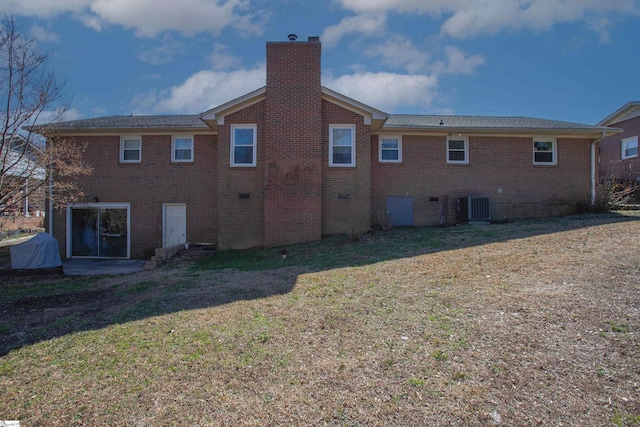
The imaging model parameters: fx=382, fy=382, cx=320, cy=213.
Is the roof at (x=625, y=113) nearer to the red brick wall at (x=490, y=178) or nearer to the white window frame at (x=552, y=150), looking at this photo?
the red brick wall at (x=490, y=178)

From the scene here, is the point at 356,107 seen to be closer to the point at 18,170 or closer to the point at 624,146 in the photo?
the point at 18,170

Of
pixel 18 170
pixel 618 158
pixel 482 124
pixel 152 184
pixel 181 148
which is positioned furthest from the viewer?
pixel 618 158

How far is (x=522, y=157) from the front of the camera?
15.1 metres

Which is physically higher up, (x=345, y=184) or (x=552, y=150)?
(x=552, y=150)

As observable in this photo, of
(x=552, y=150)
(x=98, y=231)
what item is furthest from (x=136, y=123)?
(x=552, y=150)

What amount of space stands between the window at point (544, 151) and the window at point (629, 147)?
9.91 m

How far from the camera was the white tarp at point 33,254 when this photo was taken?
1070 cm

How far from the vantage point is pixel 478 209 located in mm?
14523

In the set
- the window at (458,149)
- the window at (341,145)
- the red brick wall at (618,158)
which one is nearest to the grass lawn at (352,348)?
the window at (341,145)

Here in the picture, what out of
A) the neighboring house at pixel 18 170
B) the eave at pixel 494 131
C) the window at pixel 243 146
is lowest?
the neighboring house at pixel 18 170

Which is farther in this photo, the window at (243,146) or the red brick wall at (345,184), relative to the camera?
the window at (243,146)

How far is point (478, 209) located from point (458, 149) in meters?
2.49

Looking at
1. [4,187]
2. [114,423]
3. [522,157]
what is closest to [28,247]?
[4,187]

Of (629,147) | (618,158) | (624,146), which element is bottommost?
(618,158)
